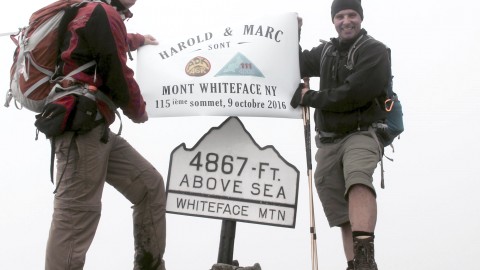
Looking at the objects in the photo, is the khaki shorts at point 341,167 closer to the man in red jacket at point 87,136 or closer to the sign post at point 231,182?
the sign post at point 231,182

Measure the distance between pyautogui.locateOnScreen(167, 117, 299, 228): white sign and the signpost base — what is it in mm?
68

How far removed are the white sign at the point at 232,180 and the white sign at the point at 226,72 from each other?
23cm

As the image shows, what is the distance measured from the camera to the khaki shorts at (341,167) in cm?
490

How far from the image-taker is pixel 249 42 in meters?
5.46

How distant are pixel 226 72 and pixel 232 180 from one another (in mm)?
747

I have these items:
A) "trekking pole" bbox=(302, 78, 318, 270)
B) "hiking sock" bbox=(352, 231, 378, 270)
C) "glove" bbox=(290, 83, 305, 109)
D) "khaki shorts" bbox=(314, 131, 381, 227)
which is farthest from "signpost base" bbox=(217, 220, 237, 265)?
"hiking sock" bbox=(352, 231, 378, 270)

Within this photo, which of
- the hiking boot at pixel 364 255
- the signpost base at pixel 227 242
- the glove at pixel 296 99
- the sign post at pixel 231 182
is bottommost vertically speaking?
the hiking boot at pixel 364 255

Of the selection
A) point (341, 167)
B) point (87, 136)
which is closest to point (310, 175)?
point (341, 167)

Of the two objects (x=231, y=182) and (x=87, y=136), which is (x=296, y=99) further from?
(x=87, y=136)

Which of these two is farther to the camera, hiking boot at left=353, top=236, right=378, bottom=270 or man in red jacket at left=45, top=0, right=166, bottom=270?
hiking boot at left=353, top=236, right=378, bottom=270

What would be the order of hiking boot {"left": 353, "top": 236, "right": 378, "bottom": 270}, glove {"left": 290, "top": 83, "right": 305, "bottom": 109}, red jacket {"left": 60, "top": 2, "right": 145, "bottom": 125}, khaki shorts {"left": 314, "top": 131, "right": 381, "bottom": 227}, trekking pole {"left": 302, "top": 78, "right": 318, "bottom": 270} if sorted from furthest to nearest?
1. glove {"left": 290, "top": 83, "right": 305, "bottom": 109}
2. trekking pole {"left": 302, "top": 78, "right": 318, "bottom": 270}
3. khaki shorts {"left": 314, "top": 131, "right": 381, "bottom": 227}
4. hiking boot {"left": 353, "top": 236, "right": 378, "bottom": 270}
5. red jacket {"left": 60, "top": 2, "right": 145, "bottom": 125}

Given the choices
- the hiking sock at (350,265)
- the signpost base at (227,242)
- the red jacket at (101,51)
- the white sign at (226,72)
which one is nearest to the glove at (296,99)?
the white sign at (226,72)

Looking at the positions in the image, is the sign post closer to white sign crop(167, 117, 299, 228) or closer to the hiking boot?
white sign crop(167, 117, 299, 228)

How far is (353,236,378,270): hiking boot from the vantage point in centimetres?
454
